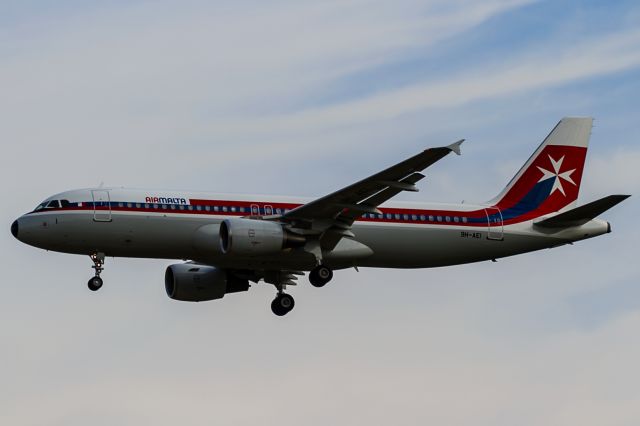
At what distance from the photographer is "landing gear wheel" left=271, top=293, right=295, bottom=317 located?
5603 cm

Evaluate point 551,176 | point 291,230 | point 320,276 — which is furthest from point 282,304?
point 551,176

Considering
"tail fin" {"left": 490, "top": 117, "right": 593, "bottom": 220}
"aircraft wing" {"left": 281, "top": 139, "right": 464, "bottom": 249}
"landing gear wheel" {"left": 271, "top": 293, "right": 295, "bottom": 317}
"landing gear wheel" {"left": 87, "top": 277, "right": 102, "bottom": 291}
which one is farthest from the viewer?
"tail fin" {"left": 490, "top": 117, "right": 593, "bottom": 220}

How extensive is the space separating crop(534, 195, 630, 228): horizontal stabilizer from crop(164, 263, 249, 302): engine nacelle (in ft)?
42.0

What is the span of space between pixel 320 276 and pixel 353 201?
10.6 feet

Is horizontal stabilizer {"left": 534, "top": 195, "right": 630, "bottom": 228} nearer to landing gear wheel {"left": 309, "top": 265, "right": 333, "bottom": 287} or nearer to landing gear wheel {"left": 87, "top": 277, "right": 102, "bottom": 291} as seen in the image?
landing gear wheel {"left": 309, "top": 265, "right": 333, "bottom": 287}

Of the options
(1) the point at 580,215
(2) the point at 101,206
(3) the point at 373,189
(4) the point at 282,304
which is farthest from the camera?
(4) the point at 282,304

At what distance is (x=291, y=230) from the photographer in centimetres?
5138

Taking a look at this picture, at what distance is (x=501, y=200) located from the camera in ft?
187

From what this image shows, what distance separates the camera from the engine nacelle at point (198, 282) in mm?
56469

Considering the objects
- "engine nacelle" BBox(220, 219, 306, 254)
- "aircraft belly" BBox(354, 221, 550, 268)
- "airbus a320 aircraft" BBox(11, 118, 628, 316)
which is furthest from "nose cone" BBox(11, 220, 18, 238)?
"aircraft belly" BBox(354, 221, 550, 268)

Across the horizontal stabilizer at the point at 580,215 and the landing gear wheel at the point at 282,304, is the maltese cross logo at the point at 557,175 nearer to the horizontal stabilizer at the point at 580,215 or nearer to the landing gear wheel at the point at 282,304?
the horizontal stabilizer at the point at 580,215

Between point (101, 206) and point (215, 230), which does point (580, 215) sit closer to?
point (215, 230)

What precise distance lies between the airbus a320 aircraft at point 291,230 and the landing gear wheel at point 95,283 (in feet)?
0.15

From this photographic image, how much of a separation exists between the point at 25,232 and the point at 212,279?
8.66 m
